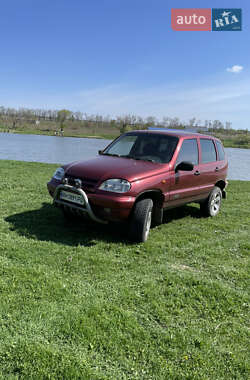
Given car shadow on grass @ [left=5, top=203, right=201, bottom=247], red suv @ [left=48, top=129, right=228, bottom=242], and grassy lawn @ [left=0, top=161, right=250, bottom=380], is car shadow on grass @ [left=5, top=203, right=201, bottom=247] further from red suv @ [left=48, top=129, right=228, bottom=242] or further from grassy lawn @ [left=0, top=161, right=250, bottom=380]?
red suv @ [left=48, top=129, right=228, bottom=242]

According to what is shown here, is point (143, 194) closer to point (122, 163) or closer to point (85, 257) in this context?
point (122, 163)

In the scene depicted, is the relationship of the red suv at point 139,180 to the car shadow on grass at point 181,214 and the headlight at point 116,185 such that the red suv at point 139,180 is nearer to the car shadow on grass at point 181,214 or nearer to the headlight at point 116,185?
the headlight at point 116,185

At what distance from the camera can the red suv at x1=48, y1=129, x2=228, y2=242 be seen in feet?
14.2

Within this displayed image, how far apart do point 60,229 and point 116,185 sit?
143 centimetres

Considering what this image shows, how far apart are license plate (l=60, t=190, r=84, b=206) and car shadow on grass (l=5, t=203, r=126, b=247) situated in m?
0.63

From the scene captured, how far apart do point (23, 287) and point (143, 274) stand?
1.45m

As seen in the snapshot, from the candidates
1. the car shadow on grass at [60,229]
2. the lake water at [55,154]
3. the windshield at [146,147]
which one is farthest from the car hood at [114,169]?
the lake water at [55,154]

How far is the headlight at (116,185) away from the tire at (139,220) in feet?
1.24

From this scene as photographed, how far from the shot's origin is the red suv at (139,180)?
14.2 ft

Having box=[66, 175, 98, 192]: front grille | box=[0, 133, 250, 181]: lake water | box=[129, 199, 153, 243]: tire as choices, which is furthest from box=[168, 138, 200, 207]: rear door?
box=[0, 133, 250, 181]: lake water

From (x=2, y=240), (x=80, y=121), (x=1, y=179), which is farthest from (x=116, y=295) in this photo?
(x=80, y=121)

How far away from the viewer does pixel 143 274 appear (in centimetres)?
367

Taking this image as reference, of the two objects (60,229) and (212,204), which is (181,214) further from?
(60,229)

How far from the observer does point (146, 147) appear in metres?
5.55
